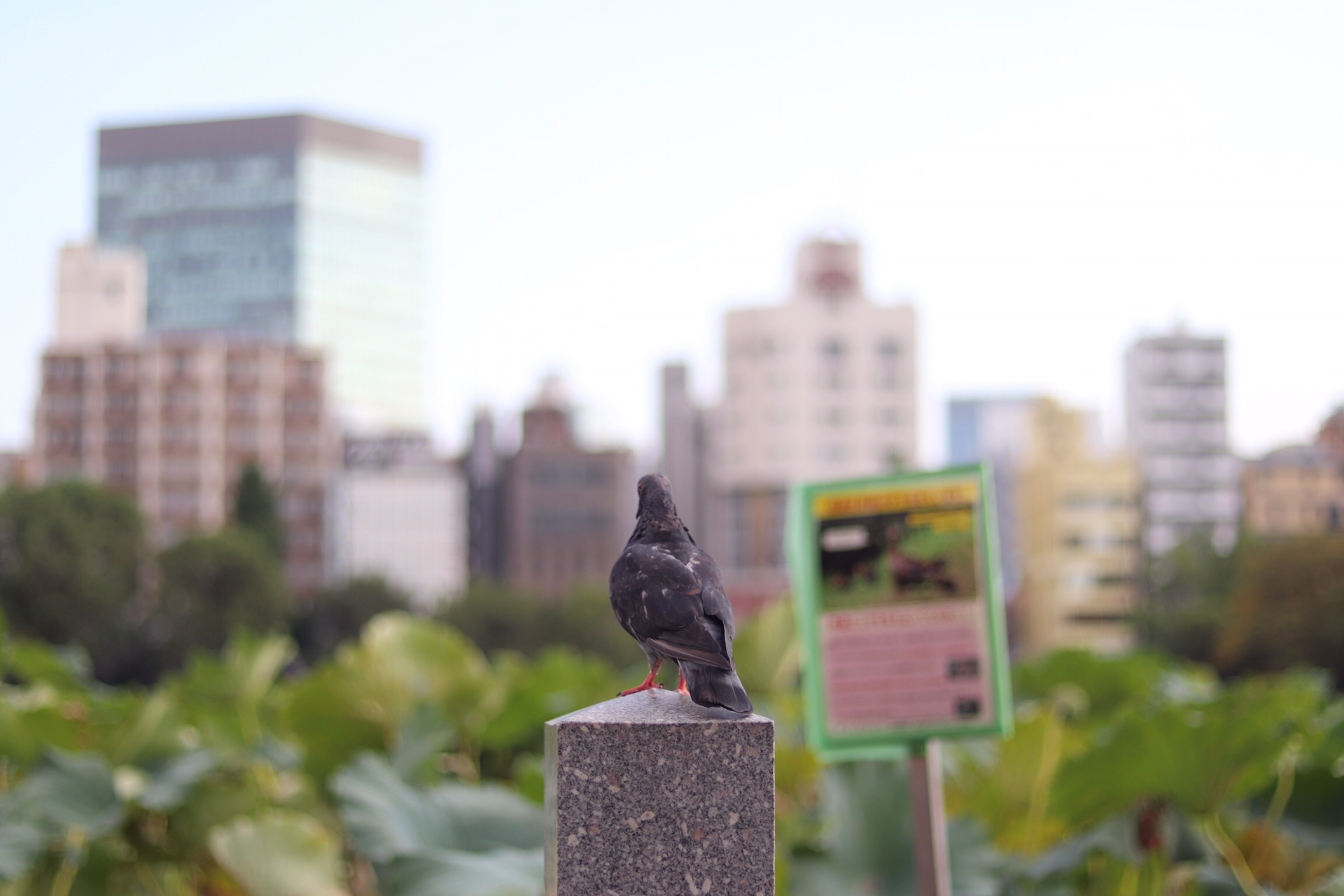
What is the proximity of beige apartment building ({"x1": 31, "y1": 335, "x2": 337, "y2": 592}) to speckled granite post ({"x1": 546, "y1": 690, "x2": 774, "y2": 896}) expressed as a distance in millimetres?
75019

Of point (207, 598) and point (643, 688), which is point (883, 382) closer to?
point (207, 598)

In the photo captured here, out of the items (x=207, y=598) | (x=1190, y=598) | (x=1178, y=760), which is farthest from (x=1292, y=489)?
(x=1178, y=760)

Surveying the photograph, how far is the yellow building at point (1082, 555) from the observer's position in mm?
72062

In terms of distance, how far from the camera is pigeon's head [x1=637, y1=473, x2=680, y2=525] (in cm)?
250

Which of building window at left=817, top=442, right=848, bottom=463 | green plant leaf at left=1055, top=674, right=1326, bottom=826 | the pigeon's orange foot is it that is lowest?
green plant leaf at left=1055, top=674, right=1326, bottom=826

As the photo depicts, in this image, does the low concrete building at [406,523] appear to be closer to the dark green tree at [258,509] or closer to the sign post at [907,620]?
the dark green tree at [258,509]

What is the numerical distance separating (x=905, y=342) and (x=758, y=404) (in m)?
8.34

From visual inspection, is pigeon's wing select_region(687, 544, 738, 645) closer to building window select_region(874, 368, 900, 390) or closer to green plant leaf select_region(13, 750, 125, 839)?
green plant leaf select_region(13, 750, 125, 839)

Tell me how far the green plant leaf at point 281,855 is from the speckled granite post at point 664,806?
4119 millimetres

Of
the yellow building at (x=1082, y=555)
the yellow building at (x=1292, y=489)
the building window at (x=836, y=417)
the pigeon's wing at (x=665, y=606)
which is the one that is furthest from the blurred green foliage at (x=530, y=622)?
the pigeon's wing at (x=665, y=606)

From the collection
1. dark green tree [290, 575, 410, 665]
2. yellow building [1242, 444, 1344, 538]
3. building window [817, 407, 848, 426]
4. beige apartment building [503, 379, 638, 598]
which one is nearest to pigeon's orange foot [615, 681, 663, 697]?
dark green tree [290, 575, 410, 665]

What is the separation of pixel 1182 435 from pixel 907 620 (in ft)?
252

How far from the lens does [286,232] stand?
410 feet

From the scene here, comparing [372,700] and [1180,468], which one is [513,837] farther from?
[1180,468]
